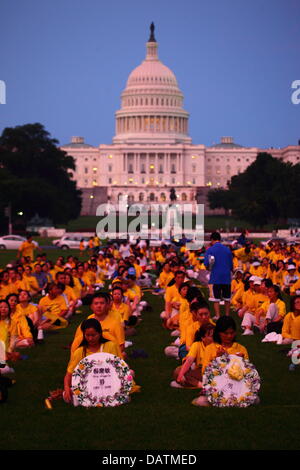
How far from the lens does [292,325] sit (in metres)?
15.7

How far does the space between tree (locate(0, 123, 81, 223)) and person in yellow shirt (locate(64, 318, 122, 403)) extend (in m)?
67.5

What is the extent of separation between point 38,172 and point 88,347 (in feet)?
286

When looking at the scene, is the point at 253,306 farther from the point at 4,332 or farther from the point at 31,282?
the point at 4,332

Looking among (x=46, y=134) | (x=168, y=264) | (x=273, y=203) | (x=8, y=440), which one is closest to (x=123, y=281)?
(x=168, y=264)

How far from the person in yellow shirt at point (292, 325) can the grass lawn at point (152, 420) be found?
1.23m

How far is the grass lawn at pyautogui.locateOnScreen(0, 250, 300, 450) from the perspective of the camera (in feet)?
31.8

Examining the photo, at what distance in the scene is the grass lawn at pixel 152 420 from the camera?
9688 millimetres

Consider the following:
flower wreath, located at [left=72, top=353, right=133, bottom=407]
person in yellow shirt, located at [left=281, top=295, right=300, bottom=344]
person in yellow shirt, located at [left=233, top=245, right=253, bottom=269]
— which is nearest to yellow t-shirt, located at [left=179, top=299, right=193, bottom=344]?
person in yellow shirt, located at [left=281, top=295, right=300, bottom=344]

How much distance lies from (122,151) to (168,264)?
15706 centimetres

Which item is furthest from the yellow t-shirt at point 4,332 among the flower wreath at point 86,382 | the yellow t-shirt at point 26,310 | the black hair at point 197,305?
the flower wreath at point 86,382

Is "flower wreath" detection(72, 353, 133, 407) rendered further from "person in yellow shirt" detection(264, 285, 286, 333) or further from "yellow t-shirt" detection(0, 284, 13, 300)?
"yellow t-shirt" detection(0, 284, 13, 300)

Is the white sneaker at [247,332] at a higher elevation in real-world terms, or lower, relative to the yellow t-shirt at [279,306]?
lower

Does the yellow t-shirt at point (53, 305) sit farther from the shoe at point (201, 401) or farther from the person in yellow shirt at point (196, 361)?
the shoe at point (201, 401)

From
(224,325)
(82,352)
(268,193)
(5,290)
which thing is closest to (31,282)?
(5,290)
